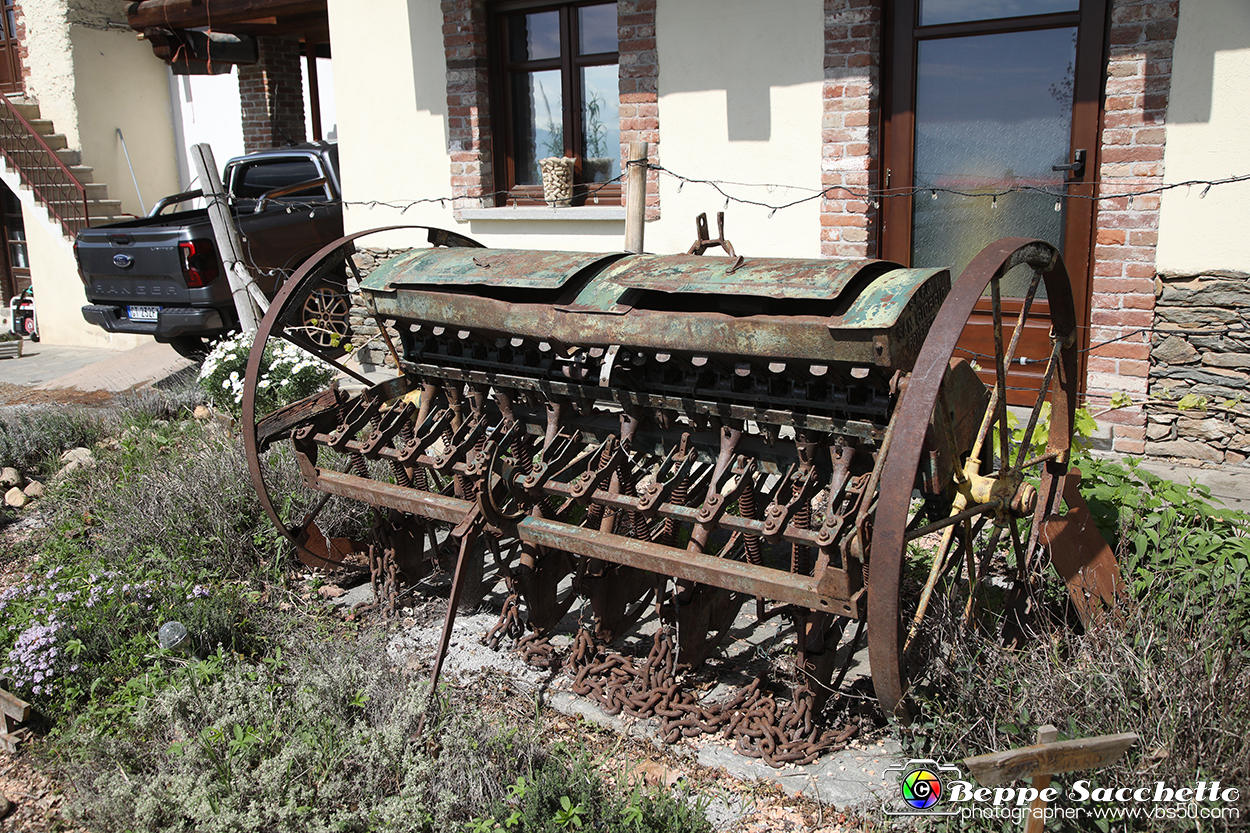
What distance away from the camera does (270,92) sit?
11.2 m

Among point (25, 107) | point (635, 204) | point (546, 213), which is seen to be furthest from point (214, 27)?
point (635, 204)

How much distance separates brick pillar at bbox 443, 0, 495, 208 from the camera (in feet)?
22.9

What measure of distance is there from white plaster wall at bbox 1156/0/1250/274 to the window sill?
11.1 ft

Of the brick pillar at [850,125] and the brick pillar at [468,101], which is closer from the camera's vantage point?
the brick pillar at [850,125]

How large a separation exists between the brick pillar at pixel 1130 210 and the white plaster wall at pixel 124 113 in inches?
437

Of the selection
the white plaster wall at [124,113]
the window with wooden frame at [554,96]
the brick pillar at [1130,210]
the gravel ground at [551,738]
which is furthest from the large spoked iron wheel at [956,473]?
the white plaster wall at [124,113]

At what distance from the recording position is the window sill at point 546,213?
261 inches

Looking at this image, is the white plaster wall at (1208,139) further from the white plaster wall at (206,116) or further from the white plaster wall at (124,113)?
the white plaster wall at (124,113)

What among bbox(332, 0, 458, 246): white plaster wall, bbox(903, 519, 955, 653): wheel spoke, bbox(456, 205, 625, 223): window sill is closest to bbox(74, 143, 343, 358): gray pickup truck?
bbox(332, 0, 458, 246): white plaster wall

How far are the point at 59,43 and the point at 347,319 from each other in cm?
605

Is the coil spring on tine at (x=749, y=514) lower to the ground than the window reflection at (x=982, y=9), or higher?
lower

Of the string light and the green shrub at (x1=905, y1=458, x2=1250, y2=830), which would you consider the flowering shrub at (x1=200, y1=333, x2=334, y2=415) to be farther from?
the green shrub at (x1=905, y1=458, x2=1250, y2=830)

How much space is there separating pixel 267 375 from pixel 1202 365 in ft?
18.2

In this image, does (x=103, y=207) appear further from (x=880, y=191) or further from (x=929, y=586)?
(x=929, y=586)
